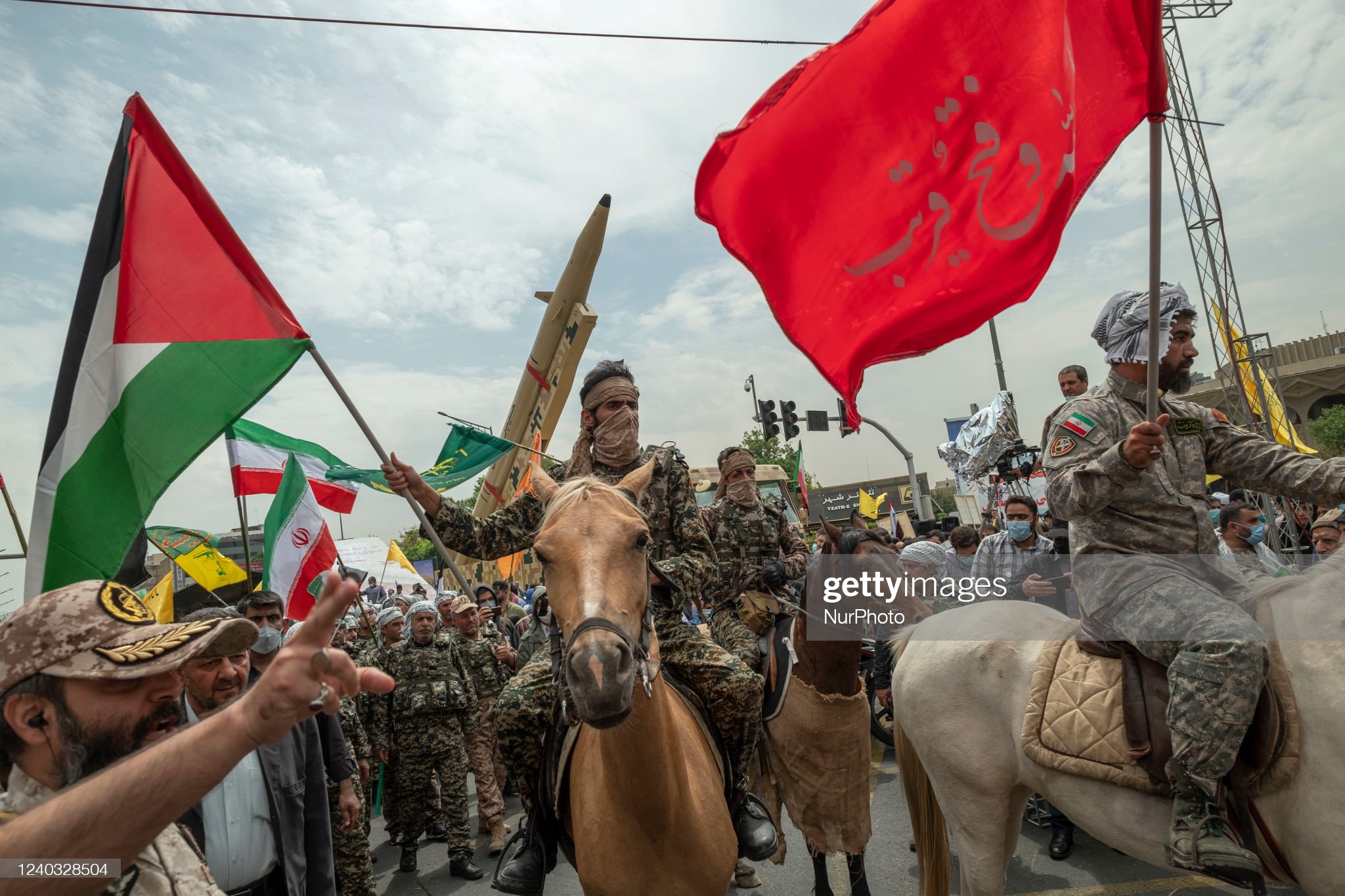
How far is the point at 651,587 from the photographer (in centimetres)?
365

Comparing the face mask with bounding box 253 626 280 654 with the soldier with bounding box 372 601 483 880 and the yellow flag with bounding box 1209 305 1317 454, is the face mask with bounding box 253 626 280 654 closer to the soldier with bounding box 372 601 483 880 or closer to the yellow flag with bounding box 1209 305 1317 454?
the soldier with bounding box 372 601 483 880

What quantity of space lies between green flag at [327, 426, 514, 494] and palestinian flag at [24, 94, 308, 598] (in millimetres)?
5775

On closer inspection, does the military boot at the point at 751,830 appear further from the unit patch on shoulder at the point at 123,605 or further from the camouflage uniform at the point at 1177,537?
the unit patch on shoulder at the point at 123,605

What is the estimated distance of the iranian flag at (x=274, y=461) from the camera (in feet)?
32.1

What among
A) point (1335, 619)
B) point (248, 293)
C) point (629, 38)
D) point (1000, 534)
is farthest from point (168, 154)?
point (1000, 534)

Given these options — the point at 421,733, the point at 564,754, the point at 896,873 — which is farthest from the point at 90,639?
the point at 421,733

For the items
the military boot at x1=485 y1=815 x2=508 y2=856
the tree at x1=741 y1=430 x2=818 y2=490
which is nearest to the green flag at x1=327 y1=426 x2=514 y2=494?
the military boot at x1=485 y1=815 x2=508 y2=856

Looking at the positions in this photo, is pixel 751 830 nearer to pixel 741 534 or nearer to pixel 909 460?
pixel 741 534

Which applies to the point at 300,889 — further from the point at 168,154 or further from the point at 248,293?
the point at 168,154

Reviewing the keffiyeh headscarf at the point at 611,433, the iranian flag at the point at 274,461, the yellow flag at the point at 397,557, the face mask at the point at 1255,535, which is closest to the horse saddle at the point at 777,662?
the keffiyeh headscarf at the point at 611,433

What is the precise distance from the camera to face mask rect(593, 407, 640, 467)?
428cm

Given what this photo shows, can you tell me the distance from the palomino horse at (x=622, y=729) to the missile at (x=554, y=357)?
1824 centimetres

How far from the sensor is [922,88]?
338cm

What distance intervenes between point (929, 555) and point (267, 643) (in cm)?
762
